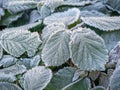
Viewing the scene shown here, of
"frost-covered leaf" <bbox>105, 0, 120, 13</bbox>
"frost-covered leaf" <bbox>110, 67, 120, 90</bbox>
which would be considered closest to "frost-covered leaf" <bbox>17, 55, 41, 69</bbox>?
"frost-covered leaf" <bbox>110, 67, 120, 90</bbox>

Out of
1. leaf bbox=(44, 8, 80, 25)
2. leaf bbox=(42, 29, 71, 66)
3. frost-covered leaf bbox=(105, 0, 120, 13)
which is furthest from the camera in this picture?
frost-covered leaf bbox=(105, 0, 120, 13)

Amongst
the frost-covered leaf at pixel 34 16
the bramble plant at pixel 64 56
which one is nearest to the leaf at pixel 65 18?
the bramble plant at pixel 64 56

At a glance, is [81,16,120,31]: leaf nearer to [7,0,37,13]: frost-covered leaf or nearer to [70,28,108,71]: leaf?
[70,28,108,71]: leaf

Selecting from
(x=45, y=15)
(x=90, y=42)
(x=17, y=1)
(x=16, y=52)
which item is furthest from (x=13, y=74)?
(x=17, y=1)

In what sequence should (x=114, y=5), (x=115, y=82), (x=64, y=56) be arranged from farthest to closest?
1. (x=114, y=5)
2. (x=64, y=56)
3. (x=115, y=82)

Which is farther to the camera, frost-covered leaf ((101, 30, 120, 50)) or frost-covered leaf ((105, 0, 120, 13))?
frost-covered leaf ((105, 0, 120, 13))

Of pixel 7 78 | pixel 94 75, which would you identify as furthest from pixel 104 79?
pixel 7 78

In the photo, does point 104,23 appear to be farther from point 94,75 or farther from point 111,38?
point 94,75
